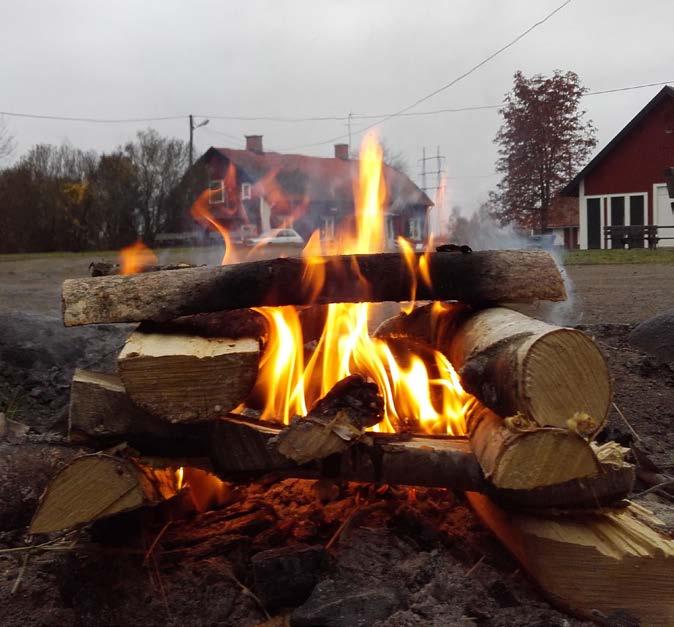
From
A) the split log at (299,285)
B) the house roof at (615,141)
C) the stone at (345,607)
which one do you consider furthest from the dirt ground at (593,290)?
the house roof at (615,141)

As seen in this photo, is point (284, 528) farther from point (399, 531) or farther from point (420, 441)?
point (420, 441)

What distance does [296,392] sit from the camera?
285cm

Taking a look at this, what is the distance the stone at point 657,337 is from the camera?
4.85 m

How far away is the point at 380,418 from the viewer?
2.40 metres

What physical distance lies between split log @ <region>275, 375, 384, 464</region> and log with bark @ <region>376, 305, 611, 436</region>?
33 cm

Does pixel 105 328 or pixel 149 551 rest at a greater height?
pixel 105 328

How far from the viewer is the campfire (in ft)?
6.84

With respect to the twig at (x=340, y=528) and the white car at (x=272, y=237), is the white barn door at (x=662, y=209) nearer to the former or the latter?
the white car at (x=272, y=237)

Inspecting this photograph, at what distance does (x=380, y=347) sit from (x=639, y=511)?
45.4 inches

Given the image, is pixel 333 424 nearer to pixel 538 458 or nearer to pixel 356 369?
pixel 538 458

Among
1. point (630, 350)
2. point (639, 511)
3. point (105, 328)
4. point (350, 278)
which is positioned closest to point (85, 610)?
point (350, 278)

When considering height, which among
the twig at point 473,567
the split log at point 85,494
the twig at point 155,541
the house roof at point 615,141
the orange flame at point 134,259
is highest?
the house roof at point 615,141

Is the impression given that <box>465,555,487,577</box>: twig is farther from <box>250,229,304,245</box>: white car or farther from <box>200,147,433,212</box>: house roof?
<box>200,147,433,212</box>: house roof

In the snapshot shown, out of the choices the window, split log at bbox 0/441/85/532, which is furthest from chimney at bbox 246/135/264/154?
split log at bbox 0/441/85/532
